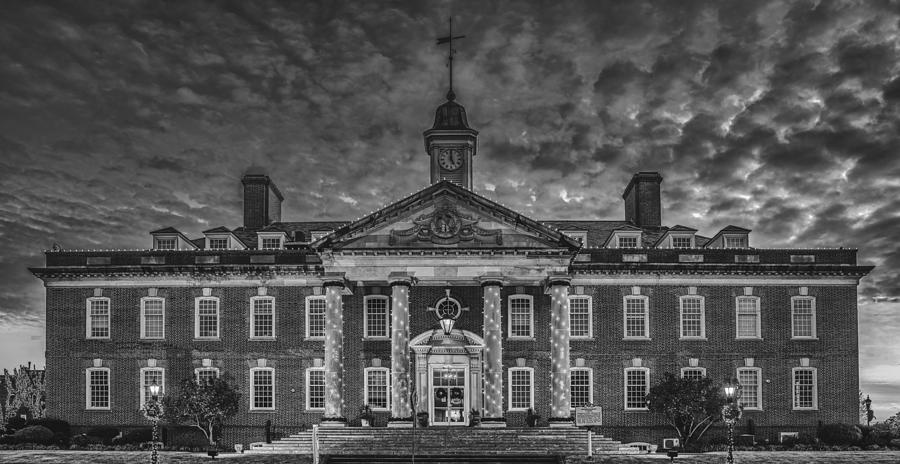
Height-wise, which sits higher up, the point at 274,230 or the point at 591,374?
the point at 274,230

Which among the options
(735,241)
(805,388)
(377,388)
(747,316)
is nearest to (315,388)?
(377,388)

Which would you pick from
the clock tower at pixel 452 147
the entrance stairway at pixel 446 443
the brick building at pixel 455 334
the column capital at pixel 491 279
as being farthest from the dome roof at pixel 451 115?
the entrance stairway at pixel 446 443

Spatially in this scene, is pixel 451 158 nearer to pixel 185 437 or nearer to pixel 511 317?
pixel 511 317

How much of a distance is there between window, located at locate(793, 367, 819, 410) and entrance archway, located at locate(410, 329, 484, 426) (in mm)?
15942

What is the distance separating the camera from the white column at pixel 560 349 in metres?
43.4

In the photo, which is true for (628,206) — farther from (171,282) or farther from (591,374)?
(171,282)

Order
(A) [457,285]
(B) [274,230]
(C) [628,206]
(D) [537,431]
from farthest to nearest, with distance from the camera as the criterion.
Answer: (C) [628,206]
(B) [274,230]
(A) [457,285]
(D) [537,431]

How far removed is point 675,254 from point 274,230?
838 inches

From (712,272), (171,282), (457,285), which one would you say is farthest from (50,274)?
(712,272)

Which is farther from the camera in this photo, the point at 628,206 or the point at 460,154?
the point at 628,206

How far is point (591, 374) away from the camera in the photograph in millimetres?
49312

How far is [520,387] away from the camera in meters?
49.3

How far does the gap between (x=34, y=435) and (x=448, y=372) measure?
19.5m

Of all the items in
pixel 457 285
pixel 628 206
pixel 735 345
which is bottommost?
pixel 735 345
